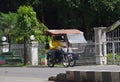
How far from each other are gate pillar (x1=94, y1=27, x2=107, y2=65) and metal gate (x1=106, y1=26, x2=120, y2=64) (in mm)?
345

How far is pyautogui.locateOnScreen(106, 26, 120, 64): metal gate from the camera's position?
2949cm

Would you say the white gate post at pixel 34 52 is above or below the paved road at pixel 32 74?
above

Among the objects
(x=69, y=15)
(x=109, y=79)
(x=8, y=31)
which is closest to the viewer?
(x=109, y=79)

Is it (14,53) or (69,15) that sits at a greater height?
(69,15)

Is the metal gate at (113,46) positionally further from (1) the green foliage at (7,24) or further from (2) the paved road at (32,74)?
(1) the green foliage at (7,24)

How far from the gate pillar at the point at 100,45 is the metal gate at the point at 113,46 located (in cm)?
35

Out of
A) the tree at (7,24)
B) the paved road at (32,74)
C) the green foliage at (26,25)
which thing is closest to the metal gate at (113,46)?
the paved road at (32,74)

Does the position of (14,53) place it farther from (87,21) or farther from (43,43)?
(87,21)

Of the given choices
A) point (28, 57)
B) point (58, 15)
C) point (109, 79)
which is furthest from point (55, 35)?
point (109, 79)

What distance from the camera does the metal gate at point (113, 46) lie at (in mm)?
29494

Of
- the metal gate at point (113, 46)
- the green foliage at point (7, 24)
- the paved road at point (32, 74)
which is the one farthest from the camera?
the green foliage at point (7, 24)

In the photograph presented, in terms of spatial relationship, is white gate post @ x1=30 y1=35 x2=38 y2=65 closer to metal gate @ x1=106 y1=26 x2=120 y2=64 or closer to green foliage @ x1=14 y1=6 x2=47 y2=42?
green foliage @ x1=14 y1=6 x2=47 y2=42

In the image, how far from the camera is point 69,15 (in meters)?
54.4

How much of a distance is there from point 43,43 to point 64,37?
26.6ft
